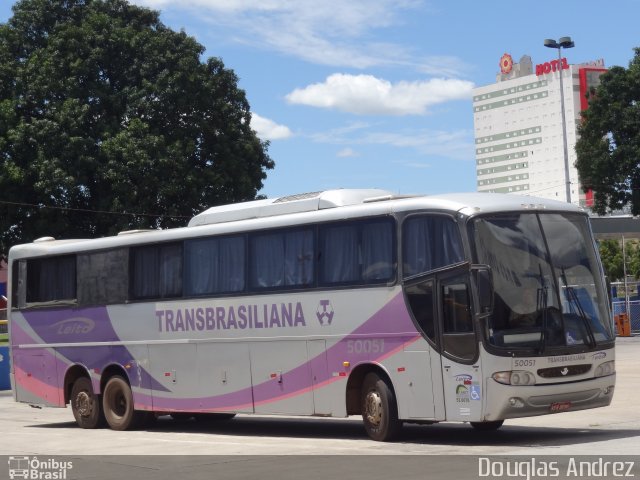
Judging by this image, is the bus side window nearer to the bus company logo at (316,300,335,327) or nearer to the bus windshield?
the bus windshield

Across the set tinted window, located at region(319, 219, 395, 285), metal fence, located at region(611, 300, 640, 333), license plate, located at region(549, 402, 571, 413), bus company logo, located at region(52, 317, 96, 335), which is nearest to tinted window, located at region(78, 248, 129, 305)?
bus company logo, located at region(52, 317, 96, 335)

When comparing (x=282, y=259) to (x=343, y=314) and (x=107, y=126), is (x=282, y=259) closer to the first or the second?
(x=343, y=314)

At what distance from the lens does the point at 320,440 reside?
660 inches

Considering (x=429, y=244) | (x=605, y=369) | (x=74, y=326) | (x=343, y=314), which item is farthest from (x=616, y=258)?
(x=429, y=244)

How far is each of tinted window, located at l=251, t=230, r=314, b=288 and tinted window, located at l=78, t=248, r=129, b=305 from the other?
3.56 m

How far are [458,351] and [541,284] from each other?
135cm

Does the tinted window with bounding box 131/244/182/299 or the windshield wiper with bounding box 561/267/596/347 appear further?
the tinted window with bounding box 131/244/182/299

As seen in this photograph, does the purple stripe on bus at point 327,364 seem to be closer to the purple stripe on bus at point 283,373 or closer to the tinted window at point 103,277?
the purple stripe on bus at point 283,373

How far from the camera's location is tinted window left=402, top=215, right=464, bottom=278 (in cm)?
1495

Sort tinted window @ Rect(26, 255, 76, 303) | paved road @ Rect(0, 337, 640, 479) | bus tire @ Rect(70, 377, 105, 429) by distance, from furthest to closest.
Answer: tinted window @ Rect(26, 255, 76, 303)
bus tire @ Rect(70, 377, 105, 429)
paved road @ Rect(0, 337, 640, 479)
